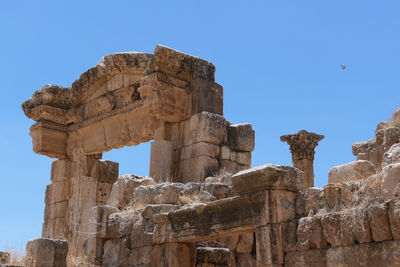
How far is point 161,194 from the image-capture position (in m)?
9.23

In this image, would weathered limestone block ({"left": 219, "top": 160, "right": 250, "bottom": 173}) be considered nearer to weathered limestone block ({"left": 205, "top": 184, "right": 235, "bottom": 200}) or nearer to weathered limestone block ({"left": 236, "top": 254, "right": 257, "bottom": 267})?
weathered limestone block ({"left": 205, "top": 184, "right": 235, "bottom": 200})

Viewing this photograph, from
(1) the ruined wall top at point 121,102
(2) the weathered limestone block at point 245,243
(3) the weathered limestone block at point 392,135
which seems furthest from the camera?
(1) the ruined wall top at point 121,102

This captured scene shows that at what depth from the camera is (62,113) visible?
14.8 metres

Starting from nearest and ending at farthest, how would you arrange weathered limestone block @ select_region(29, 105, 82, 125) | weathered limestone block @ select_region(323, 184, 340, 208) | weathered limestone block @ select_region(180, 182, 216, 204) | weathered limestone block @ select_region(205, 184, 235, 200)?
weathered limestone block @ select_region(323, 184, 340, 208) < weathered limestone block @ select_region(180, 182, 216, 204) < weathered limestone block @ select_region(205, 184, 235, 200) < weathered limestone block @ select_region(29, 105, 82, 125)

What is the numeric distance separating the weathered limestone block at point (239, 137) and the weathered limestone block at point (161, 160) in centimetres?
131

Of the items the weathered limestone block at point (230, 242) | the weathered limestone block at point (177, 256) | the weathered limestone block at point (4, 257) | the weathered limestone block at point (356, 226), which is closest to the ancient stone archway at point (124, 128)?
the weathered limestone block at point (4, 257)

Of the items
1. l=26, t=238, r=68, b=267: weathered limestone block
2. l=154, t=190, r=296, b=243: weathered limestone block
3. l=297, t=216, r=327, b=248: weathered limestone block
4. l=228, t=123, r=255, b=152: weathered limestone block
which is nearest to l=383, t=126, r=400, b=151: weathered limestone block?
l=228, t=123, r=255, b=152: weathered limestone block

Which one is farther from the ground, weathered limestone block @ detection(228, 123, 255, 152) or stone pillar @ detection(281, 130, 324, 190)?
stone pillar @ detection(281, 130, 324, 190)

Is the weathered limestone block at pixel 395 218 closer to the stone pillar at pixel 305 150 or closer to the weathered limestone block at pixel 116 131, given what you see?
the weathered limestone block at pixel 116 131

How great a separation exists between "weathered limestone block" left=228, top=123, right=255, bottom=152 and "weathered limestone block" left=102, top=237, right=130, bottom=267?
3578mm

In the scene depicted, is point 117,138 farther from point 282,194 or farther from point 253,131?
point 282,194

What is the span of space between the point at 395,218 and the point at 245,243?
3995 mm

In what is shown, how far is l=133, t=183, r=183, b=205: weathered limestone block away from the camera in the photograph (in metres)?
9.20

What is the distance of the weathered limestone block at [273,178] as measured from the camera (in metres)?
6.77
